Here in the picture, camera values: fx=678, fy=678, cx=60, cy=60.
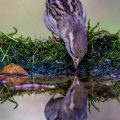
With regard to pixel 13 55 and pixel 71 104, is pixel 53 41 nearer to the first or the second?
pixel 13 55

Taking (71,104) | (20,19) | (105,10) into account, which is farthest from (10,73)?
(105,10)

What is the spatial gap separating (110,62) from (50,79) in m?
0.81

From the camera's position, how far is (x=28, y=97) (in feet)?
Result: 18.6

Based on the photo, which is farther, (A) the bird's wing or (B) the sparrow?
(A) the bird's wing

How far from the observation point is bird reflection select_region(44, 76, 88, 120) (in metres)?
5.16

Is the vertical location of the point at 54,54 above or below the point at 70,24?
below

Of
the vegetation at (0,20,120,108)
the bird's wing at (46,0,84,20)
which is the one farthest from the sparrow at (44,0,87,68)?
the vegetation at (0,20,120,108)

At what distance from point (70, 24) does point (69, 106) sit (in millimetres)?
1777

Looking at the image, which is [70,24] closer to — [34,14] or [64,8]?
[64,8]

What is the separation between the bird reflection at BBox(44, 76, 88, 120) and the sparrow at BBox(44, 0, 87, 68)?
0.83 metres

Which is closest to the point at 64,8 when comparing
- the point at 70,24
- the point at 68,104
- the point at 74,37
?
the point at 70,24

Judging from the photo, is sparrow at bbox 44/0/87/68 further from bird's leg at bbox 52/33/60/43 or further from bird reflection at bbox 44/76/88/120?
bird reflection at bbox 44/76/88/120

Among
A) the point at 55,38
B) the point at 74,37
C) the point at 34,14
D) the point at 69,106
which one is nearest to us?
the point at 69,106

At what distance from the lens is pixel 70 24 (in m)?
6.99
